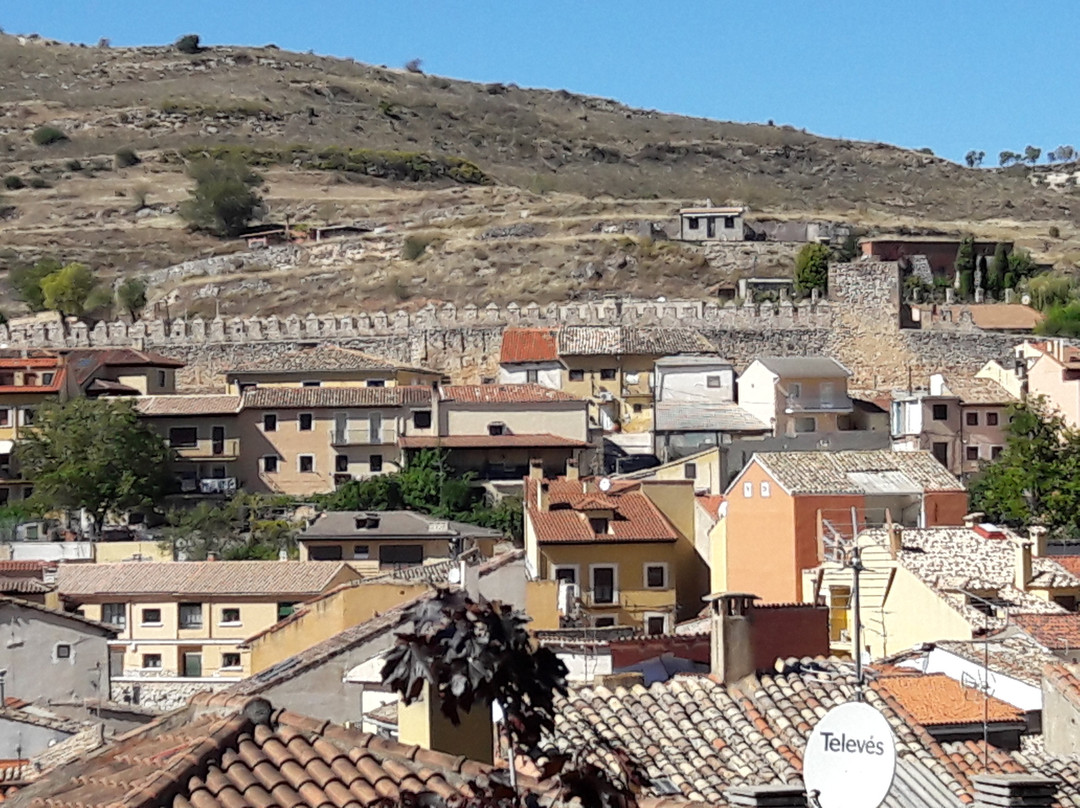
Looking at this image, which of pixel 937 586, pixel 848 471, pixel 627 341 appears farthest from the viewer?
pixel 627 341

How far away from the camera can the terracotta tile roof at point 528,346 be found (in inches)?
1892

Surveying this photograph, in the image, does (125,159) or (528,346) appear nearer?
(528,346)

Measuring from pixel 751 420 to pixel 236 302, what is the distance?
24492 mm

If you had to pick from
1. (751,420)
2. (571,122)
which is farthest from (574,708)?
(571,122)

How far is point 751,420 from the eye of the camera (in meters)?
44.3

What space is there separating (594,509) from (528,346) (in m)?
19.3

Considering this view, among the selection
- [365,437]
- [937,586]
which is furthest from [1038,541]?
[365,437]

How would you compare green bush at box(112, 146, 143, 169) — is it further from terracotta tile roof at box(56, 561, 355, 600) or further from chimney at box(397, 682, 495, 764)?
chimney at box(397, 682, 495, 764)

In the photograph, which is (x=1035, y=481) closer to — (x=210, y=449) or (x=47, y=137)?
(x=210, y=449)

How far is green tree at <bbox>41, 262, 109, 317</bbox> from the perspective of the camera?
63625mm

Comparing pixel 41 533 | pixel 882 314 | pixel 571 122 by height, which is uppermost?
pixel 571 122

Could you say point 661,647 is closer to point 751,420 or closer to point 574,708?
point 574,708

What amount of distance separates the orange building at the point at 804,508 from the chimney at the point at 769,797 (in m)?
17.2

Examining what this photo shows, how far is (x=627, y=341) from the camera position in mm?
47250
